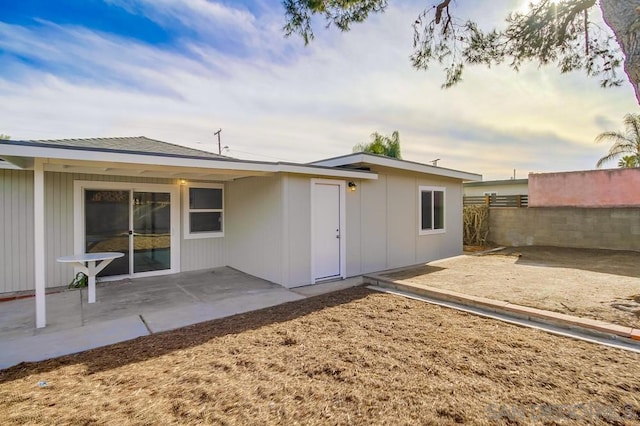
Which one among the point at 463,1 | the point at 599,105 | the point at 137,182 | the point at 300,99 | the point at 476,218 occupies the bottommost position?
the point at 476,218

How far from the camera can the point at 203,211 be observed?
8102mm

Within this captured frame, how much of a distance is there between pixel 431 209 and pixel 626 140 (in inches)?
516

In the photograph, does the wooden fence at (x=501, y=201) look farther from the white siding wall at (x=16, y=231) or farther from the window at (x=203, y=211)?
the white siding wall at (x=16, y=231)

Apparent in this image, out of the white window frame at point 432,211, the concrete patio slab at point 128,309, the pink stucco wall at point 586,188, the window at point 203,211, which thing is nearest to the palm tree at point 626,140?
the pink stucco wall at point 586,188

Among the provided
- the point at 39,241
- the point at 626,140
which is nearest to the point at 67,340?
the point at 39,241

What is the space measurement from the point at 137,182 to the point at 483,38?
8.10m

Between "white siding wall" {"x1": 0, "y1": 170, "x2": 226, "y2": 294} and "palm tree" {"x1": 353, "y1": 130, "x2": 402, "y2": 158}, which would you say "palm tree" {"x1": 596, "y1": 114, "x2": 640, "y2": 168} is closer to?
"palm tree" {"x1": 353, "y1": 130, "x2": 402, "y2": 158}

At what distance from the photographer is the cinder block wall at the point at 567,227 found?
987 centimetres

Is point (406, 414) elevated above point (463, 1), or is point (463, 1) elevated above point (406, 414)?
point (463, 1)

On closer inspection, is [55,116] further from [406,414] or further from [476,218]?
[476,218]

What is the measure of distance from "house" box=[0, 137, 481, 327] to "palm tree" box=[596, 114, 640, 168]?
12.4 meters

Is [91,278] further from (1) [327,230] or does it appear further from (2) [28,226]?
(1) [327,230]

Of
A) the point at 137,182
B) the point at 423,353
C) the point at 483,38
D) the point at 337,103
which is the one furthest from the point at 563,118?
the point at 137,182

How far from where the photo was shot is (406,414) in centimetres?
237
